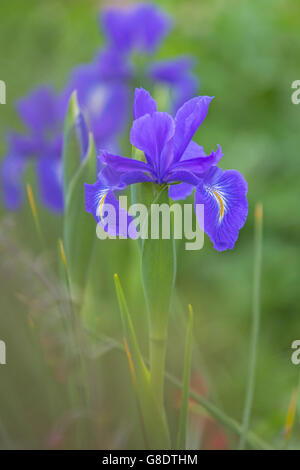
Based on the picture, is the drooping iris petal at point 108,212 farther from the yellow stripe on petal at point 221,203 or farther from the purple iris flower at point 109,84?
the purple iris flower at point 109,84

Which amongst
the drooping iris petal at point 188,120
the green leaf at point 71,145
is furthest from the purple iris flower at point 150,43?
the drooping iris petal at point 188,120

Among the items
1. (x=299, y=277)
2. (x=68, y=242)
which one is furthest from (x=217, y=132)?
(x=68, y=242)

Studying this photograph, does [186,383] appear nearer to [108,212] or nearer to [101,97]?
[108,212]

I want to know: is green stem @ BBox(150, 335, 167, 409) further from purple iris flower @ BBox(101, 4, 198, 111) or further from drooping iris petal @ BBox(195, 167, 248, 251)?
purple iris flower @ BBox(101, 4, 198, 111)

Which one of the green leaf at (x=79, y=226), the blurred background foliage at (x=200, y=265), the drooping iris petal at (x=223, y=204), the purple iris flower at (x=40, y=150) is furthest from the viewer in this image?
the purple iris flower at (x=40, y=150)

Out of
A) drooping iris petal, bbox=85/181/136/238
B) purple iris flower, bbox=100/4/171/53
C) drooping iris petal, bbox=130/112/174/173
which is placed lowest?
drooping iris petal, bbox=85/181/136/238

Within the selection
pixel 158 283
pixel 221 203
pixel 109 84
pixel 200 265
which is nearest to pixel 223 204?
pixel 221 203

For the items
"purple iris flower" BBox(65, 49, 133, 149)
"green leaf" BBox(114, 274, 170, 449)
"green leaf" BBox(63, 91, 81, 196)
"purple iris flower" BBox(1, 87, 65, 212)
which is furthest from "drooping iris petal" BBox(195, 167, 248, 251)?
"purple iris flower" BBox(65, 49, 133, 149)
